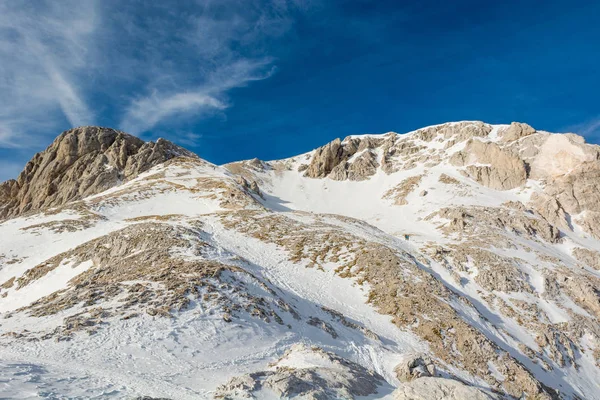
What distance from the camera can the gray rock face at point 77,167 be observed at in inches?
3273

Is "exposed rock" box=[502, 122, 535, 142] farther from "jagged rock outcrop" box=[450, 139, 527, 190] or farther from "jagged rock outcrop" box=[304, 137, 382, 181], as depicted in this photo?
"jagged rock outcrop" box=[304, 137, 382, 181]

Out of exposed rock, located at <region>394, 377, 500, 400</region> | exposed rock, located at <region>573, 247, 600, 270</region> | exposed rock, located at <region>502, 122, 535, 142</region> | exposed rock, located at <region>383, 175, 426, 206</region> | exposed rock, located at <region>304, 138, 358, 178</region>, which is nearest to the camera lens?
exposed rock, located at <region>394, 377, 500, 400</region>

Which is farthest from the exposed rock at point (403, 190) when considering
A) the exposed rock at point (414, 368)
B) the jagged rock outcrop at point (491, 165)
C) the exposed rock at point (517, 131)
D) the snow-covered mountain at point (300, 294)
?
the exposed rock at point (414, 368)

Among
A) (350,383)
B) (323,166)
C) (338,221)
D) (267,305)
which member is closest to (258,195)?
(338,221)

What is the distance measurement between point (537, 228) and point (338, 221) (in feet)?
124

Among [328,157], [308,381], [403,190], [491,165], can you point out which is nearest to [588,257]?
[491,165]

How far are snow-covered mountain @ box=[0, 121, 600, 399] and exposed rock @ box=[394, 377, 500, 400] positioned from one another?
70 millimetres

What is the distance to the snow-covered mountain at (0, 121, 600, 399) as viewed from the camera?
13.8 metres

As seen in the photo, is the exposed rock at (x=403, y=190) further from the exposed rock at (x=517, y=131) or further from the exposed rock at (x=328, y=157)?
the exposed rock at (x=328, y=157)

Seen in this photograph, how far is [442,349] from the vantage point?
2439 cm

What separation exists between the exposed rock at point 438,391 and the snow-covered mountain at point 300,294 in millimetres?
70

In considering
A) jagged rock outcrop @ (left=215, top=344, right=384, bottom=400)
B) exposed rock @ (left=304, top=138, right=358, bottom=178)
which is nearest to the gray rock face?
exposed rock @ (left=304, top=138, right=358, bottom=178)

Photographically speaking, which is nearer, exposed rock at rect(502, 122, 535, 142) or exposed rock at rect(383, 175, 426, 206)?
exposed rock at rect(383, 175, 426, 206)

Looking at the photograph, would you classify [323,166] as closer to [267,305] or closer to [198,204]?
[198,204]
